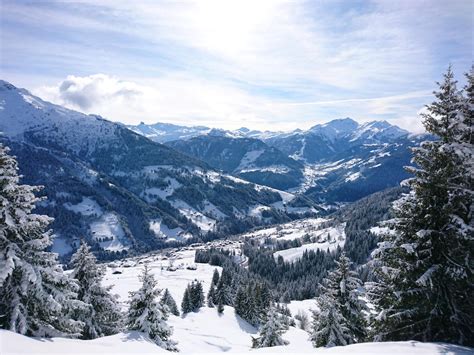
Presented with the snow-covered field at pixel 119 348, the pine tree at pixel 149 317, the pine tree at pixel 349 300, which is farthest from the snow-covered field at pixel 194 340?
the pine tree at pixel 349 300

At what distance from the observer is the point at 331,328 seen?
94.4 ft

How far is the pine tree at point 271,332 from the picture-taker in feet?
136

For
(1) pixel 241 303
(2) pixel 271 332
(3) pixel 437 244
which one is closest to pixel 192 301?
(1) pixel 241 303

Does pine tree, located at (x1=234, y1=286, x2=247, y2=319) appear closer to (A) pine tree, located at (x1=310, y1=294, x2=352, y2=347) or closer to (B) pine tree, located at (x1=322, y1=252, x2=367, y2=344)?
(A) pine tree, located at (x1=310, y1=294, x2=352, y2=347)

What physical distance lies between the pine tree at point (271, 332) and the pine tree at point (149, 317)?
1658cm

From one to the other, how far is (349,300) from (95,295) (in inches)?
875

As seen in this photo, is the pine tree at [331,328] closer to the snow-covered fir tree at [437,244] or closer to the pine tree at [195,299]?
the snow-covered fir tree at [437,244]

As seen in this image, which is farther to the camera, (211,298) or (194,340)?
(211,298)

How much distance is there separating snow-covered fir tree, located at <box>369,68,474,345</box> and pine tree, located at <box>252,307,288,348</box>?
83.5 feet

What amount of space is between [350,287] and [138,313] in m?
18.6

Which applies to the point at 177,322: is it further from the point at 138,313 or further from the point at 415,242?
the point at 415,242

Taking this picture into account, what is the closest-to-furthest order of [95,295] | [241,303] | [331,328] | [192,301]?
1. [331,328]
2. [95,295]
3. [241,303]
4. [192,301]

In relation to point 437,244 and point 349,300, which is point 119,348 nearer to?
point 437,244

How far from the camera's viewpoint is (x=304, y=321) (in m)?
102
